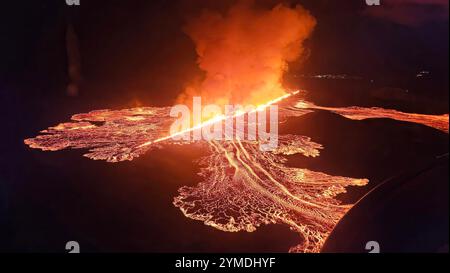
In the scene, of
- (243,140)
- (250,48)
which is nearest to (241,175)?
(243,140)

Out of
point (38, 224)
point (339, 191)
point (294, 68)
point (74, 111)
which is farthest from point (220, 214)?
point (294, 68)

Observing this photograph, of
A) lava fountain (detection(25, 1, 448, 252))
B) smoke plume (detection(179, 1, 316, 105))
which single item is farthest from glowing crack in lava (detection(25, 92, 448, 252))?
smoke plume (detection(179, 1, 316, 105))

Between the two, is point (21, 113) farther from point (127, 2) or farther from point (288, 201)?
point (288, 201)

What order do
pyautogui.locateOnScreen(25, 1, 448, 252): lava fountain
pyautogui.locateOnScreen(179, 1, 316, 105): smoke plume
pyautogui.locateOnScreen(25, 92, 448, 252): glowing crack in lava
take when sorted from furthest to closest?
pyautogui.locateOnScreen(179, 1, 316, 105): smoke plume, pyautogui.locateOnScreen(25, 1, 448, 252): lava fountain, pyautogui.locateOnScreen(25, 92, 448, 252): glowing crack in lava

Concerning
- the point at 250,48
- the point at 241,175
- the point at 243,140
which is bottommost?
the point at 241,175

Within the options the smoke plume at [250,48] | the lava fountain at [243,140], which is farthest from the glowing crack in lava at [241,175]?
the smoke plume at [250,48]

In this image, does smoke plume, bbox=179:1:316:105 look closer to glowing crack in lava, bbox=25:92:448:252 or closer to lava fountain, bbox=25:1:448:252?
lava fountain, bbox=25:1:448:252

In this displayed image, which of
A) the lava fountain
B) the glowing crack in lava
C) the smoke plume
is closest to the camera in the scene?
the glowing crack in lava

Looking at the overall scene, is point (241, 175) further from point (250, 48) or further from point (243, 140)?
point (250, 48)
